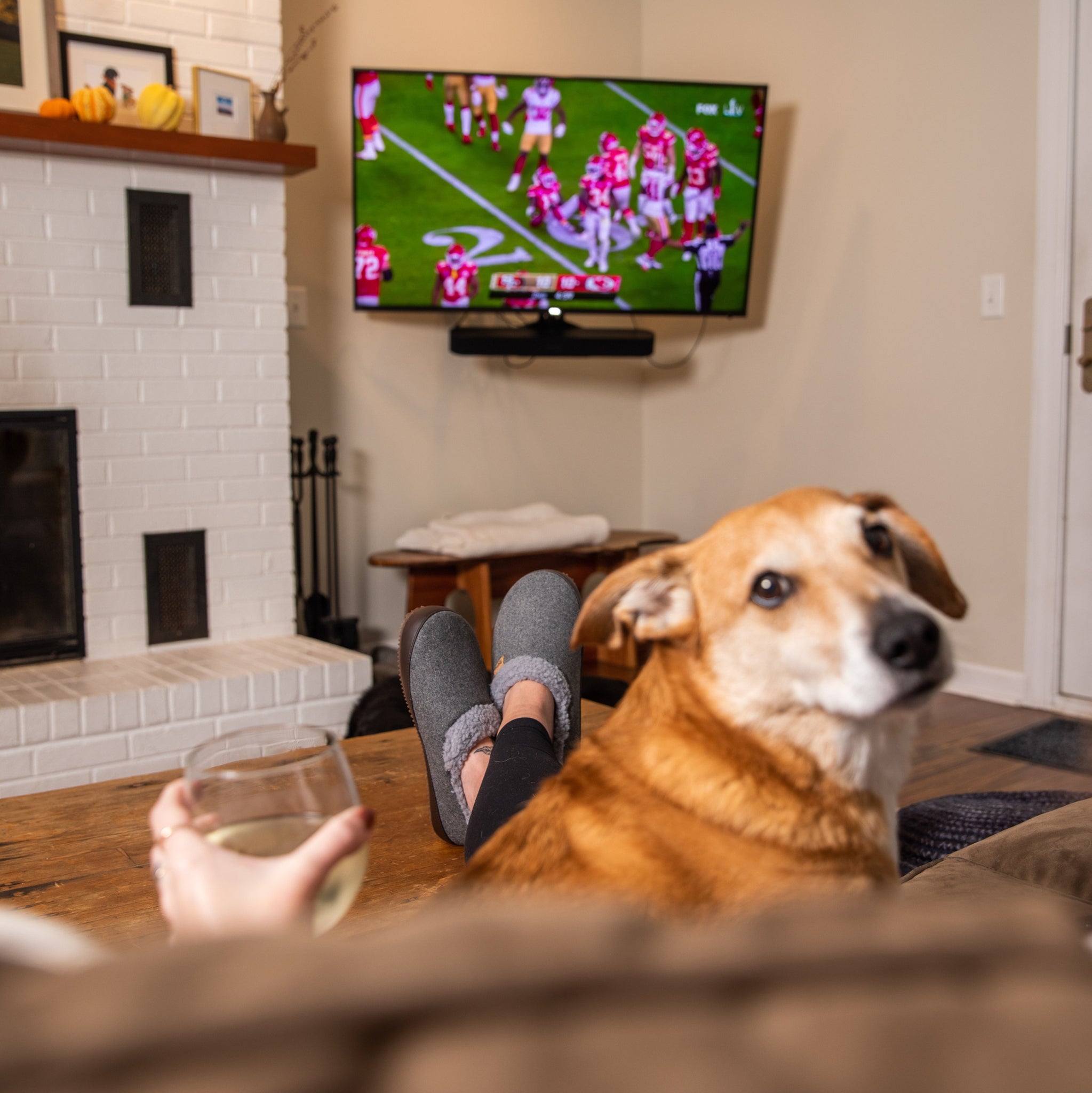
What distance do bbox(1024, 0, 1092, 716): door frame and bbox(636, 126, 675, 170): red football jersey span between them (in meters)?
1.19

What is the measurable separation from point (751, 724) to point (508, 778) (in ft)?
1.55

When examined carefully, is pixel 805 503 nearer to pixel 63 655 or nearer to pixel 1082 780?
pixel 1082 780

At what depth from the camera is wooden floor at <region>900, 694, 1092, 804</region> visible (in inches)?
101

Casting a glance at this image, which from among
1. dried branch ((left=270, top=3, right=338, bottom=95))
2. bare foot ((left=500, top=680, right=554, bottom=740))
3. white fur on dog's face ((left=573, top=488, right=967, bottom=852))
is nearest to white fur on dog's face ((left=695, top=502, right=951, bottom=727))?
white fur on dog's face ((left=573, top=488, right=967, bottom=852))

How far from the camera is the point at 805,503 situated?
36.8 inches

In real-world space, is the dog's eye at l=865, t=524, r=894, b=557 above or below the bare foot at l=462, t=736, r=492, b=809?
above

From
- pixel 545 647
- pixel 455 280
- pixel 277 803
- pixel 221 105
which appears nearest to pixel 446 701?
pixel 545 647

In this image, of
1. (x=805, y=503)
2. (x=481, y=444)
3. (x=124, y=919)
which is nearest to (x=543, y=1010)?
(x=805, y=503)

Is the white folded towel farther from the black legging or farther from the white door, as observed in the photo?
the black legging

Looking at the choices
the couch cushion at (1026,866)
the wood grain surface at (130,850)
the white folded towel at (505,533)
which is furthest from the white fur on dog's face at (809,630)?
the white folded towel at (505,533)

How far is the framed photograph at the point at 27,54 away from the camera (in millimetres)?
2707

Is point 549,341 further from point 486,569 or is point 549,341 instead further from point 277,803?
point 277,803

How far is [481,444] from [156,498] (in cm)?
150

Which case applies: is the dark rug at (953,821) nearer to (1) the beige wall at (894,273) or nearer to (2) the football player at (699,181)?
(1) the beige wall at (894,273)
